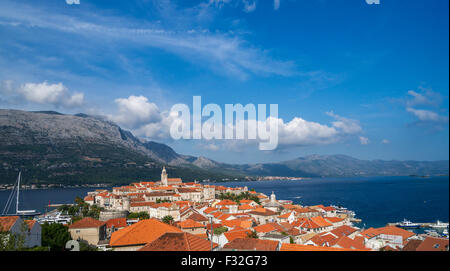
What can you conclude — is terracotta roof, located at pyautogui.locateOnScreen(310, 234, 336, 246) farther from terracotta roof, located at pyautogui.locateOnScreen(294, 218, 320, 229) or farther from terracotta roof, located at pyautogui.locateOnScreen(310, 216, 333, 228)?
terracotta roof, located at pyautogui.locateOnScreen(310, 216, 333, 228)

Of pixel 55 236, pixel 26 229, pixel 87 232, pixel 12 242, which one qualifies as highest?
pixel 12 242

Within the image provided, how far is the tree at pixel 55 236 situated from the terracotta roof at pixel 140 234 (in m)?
4.42

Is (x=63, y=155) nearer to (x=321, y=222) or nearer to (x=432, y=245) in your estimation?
(x=321, y=222)

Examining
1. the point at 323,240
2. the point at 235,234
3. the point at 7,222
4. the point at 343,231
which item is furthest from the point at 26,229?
the point at 343,231

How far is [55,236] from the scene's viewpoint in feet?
63.0

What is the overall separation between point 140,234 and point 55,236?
21.8 feet

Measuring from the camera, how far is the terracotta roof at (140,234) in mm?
16094

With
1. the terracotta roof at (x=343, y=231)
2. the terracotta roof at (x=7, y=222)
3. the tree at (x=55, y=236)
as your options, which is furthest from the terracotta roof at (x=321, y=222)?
the terracotta roof at (x=7, y=222)

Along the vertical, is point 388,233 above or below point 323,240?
below

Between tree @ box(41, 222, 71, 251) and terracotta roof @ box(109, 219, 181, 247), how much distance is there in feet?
14.5

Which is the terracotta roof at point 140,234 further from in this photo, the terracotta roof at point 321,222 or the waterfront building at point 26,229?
the terracotta roof at point 321,222
